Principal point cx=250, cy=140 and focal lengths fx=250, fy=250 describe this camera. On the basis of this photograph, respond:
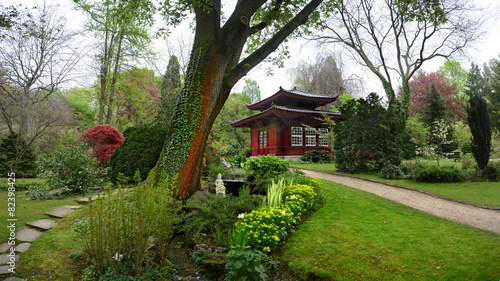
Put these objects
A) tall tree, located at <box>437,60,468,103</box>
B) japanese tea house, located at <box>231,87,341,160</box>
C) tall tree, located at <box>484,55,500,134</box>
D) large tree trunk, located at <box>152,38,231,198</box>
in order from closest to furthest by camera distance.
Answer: large tree trunk, located at <box>152,38,231,198</box>, japanese tea house, located at <box>231,87,341,160</box>, tall tree, located at <box>484,55,500,134</box>, tall tree, located at <box>437,60,468,103</box>

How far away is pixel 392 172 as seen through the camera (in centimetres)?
894

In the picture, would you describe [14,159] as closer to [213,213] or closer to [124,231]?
[213,213]

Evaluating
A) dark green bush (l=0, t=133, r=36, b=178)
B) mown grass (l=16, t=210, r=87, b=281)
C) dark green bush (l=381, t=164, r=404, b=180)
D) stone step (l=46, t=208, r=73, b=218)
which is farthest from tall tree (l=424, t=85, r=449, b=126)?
dark green bush (l=0, t=133, r=36, b=178)

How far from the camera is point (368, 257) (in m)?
3.25

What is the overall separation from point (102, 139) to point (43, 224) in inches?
256

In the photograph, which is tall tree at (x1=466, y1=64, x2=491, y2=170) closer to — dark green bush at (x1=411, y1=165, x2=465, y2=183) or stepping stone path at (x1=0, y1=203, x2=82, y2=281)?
dark green bush at (x1=411, y1=165, x2=465, y2=183)

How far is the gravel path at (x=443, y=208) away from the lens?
451 cm

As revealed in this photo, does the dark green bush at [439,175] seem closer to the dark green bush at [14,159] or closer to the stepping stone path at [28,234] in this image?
the stepping stone path at [28,234]

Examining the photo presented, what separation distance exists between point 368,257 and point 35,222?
4.76 m

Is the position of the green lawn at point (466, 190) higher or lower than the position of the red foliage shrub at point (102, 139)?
lower

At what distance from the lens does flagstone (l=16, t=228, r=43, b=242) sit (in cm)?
321

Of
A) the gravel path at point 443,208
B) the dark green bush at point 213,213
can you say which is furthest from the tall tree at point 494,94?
the dark green bush at point 213,213

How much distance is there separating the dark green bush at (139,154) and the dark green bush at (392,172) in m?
7.68

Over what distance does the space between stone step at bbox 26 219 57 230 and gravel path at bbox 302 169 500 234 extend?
264 inches
